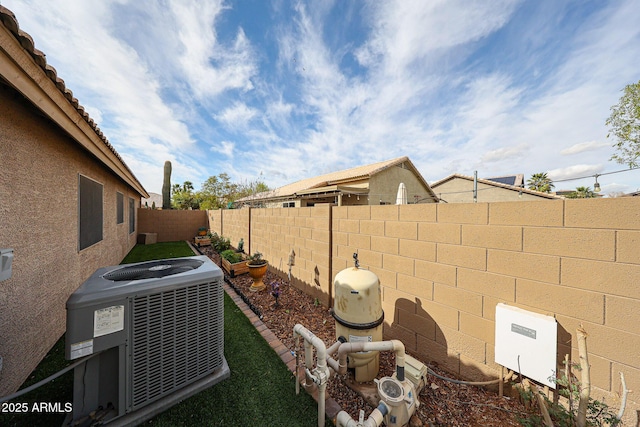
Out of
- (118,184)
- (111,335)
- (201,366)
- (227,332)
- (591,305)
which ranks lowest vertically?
(227,332)

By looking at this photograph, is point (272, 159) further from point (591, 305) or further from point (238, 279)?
point (591, 305)

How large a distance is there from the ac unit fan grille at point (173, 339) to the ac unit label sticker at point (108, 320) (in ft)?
0.26

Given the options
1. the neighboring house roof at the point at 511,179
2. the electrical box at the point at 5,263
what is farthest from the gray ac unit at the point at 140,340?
the neighboring house roof at the point at 511,179

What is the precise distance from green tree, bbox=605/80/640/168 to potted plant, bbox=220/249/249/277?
21.3 m

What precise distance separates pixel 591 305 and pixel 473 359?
3.49 feet

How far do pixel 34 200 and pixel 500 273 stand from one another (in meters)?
4.77

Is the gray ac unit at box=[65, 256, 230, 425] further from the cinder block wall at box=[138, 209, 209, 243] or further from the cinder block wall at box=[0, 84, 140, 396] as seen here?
the cinder block wall at box=[138, 209, 209, 243]

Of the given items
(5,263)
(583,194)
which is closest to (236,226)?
(5,263)

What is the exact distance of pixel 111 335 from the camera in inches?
59.6

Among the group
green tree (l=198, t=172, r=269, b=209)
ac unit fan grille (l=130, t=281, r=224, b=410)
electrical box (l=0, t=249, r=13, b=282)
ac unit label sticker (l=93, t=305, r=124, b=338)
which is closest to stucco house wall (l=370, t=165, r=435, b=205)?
ac unit fan grille (l=130, t=281, r=224, b=410)

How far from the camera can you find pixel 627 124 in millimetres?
11984

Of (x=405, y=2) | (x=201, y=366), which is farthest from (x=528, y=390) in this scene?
(x=405, y=2)

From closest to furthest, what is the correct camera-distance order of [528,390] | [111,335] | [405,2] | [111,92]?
[111,335], [528,390], [405,2], [111,92]

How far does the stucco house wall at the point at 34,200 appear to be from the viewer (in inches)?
62.9
